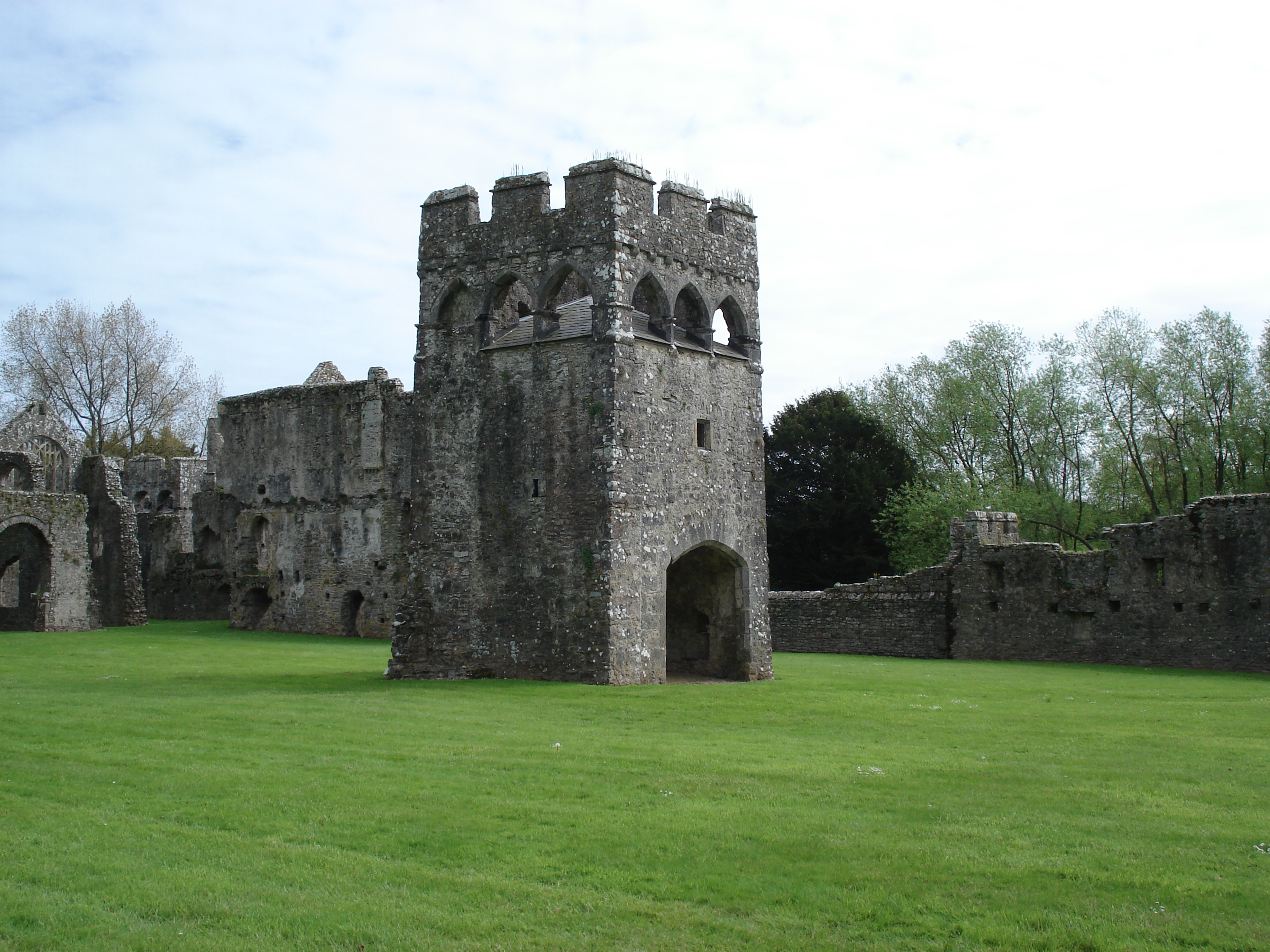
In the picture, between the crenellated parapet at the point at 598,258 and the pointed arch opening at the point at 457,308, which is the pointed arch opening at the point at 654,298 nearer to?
the crenellated parapet at the point at 598,258

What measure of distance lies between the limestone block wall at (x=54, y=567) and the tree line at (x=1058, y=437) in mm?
24099

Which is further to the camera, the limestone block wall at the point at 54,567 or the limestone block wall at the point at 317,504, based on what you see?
the limestone block wall at the point at 317,504

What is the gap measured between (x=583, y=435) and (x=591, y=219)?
356 centimetres

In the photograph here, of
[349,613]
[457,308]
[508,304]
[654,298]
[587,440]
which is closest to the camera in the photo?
[587,440]

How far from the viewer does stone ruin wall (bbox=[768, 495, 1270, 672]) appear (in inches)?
865

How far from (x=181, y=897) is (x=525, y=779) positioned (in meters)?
3.59

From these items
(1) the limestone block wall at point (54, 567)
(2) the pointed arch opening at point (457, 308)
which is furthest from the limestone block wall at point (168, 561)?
(2) the pointed arch opening at point (457, 308)

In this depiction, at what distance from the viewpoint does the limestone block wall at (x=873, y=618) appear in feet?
90.3

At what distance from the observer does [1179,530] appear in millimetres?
22875

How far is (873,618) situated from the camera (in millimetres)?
28688

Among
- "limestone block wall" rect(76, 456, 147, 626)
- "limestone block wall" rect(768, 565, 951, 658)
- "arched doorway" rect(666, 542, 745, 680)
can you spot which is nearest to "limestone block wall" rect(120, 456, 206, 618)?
"limestone block wall" rect(76, 456, 147, 626)

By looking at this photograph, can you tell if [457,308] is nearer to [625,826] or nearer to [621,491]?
[621,491]

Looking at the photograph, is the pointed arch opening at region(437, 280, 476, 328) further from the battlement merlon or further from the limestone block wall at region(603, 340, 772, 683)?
the limestone block wall at region(603, 340, 772, 683)

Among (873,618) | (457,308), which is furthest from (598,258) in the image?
(873,618)
